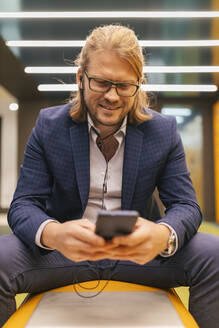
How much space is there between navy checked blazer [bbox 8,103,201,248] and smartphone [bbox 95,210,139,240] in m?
0.40

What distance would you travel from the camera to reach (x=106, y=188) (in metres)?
1.28

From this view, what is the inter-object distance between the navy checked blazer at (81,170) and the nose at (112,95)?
0.17 meters

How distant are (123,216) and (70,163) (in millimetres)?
526

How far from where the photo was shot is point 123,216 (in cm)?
76

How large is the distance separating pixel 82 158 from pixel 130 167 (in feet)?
0.56

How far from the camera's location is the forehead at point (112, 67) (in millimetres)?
1141

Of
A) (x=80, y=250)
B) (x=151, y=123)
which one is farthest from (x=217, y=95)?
(x=80, y=250)

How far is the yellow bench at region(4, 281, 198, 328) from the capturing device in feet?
2.82

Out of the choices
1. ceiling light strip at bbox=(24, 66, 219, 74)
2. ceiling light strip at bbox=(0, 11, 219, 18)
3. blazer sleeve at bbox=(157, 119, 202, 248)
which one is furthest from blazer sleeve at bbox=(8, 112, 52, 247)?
ceiling light strip at bbox=(24, 66, 219, 74)

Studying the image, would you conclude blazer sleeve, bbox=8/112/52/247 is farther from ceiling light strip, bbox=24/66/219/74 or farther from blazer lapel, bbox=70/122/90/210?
ceiling light strip, bbox=24/66/219/74

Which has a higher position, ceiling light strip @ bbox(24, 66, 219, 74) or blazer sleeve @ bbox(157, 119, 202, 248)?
ceiling light strip @ bbox(24, 66, 219, 74)

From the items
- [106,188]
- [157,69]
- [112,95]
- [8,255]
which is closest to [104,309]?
[8,255]

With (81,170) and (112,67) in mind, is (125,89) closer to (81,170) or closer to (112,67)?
(112,67)

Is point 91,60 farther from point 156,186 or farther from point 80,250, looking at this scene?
point 80,250
